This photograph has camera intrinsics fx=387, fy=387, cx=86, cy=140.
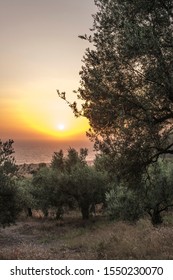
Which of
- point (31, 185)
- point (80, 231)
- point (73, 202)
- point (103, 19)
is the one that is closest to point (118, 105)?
point (103, 19)

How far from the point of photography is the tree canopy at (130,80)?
16875mm

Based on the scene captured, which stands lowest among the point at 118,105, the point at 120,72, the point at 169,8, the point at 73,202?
the point at 73,202

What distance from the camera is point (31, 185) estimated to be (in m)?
68.8

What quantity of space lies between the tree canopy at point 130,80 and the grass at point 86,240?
4330 millimetres

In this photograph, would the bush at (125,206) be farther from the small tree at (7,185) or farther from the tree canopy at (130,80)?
the tree canopy at (130,80)

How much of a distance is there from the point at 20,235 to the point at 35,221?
596 inches

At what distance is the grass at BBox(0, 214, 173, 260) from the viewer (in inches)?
706

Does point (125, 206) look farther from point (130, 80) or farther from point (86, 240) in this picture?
point (130, 80)

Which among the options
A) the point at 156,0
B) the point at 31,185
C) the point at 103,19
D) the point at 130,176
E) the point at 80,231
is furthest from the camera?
the point at 31,185

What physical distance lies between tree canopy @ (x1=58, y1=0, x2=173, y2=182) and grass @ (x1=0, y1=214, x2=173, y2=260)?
4.33 m

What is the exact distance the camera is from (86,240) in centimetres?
3400

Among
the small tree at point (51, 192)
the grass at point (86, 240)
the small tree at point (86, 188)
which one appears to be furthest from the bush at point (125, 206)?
the small tree at point (51, 192)

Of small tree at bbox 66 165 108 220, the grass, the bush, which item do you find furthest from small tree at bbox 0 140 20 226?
small tree at bbox 66 165 108 220

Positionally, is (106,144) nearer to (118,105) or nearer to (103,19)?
(118,105)
